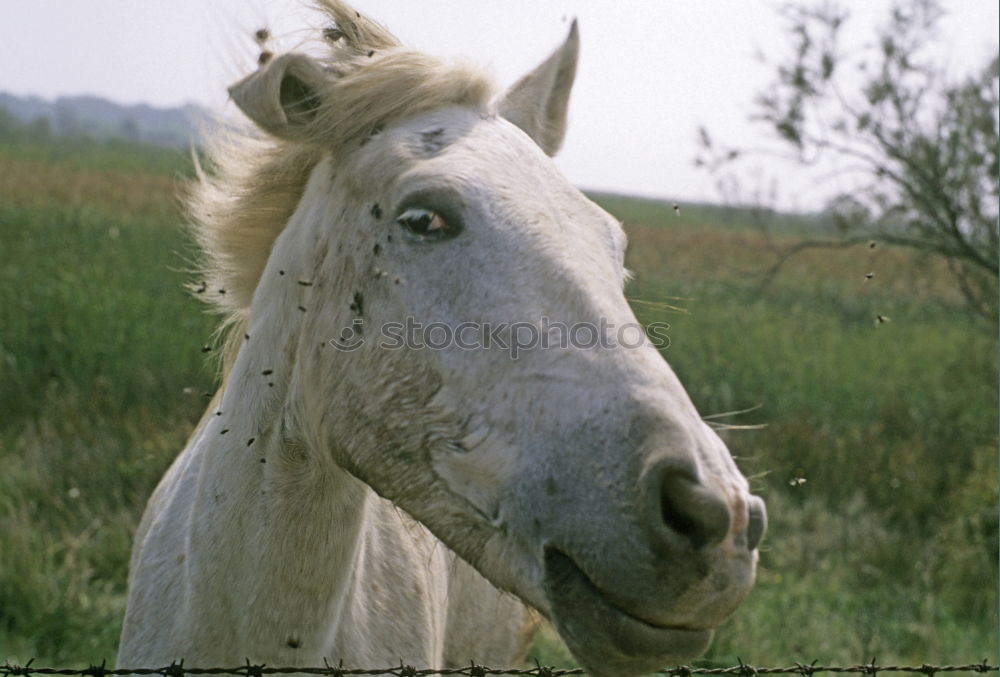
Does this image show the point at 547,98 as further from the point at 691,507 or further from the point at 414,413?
the point at 691,507

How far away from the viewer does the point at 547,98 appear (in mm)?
2621

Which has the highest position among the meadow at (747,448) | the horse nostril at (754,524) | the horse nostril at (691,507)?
the horse nostril at (691,507)

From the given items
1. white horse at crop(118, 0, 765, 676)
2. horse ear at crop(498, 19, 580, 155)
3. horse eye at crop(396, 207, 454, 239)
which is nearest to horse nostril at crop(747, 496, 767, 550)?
white horse at crop(118, 0, 765, 676)

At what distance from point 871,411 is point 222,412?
9651 millimetres

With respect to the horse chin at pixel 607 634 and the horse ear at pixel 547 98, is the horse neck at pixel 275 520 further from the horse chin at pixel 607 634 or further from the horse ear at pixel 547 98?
the horse ear at pixel 547 98

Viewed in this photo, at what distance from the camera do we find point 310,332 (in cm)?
198

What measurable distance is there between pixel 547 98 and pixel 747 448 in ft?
20.8

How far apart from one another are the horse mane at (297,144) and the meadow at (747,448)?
0.42 metres

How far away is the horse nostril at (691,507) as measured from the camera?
137 centimetres

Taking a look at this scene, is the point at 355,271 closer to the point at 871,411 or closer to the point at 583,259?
the point at 583,259

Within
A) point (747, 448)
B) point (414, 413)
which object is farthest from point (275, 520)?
point (747, 448)

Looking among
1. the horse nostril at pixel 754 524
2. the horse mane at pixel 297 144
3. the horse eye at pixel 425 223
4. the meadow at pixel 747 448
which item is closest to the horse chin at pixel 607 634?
the horse nostril at pixel 754 524

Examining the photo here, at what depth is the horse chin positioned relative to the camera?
56.9 inches

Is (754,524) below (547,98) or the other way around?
below
